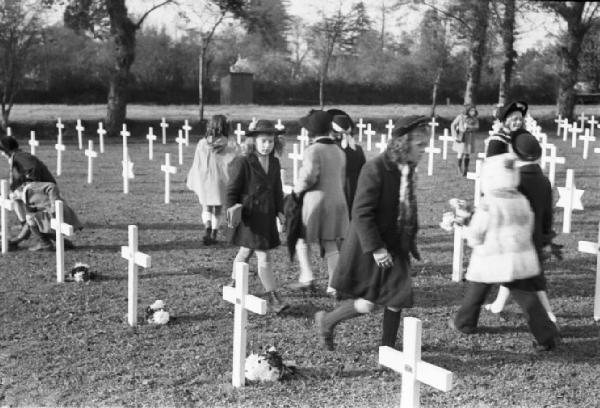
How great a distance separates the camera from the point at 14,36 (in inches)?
1180

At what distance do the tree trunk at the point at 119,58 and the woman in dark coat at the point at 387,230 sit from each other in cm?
2635

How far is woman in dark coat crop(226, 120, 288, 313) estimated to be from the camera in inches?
259

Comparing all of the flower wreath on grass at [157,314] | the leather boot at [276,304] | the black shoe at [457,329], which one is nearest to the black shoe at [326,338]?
the leather boot at [276,304]

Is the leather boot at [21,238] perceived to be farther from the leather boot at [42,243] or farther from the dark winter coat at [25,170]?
the dark winter coat at [25,170]

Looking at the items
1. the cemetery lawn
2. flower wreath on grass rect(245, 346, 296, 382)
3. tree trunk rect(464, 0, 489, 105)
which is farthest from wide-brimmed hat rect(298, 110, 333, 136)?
tree trunk rect(464, 0, 489, 105)

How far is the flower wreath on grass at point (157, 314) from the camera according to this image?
6.39 m

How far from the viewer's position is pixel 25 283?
26.0ft

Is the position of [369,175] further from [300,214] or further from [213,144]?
[213,144]

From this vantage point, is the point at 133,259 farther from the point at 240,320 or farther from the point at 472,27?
the point at 472,27

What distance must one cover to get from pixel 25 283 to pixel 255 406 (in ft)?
13.5

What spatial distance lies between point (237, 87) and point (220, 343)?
35.7m

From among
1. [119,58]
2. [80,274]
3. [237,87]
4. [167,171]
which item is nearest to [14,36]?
[119,58]

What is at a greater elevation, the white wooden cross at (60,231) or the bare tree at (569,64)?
the bare tree at (569,64)

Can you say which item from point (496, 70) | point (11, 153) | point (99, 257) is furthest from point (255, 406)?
point (496, 70)
